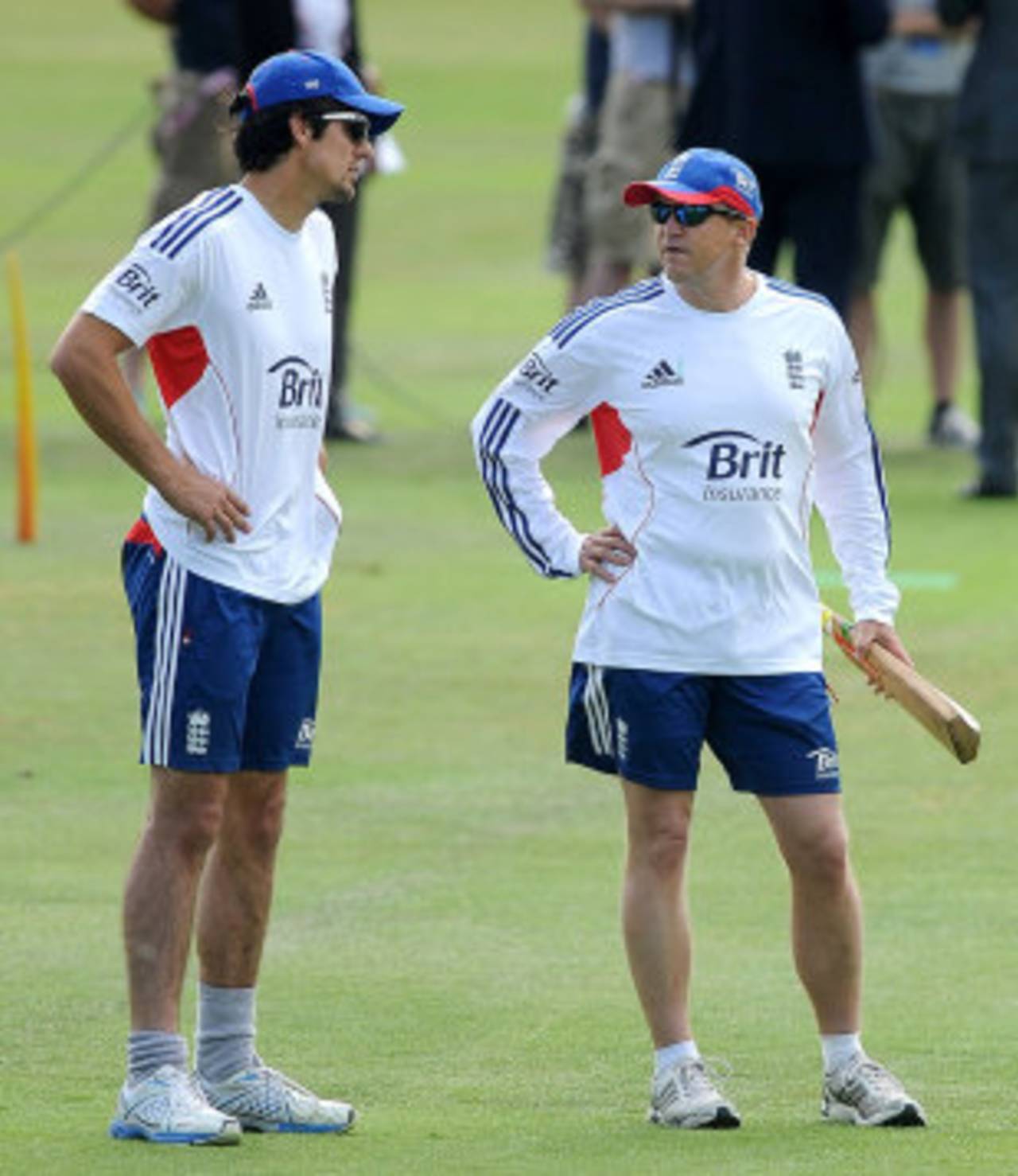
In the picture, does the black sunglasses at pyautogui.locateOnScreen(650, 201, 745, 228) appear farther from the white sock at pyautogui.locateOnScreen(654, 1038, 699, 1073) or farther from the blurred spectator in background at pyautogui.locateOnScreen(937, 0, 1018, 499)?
the blurred spectator in background at pyautogui.locateOnScreen(937, 0, 1018, 499)

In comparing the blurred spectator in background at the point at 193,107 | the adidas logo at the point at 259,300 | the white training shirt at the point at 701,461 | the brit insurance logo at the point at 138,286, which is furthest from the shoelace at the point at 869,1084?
the blurred spectator in background at the point at 193,107

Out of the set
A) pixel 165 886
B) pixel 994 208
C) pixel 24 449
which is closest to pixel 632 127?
pixel 994 208

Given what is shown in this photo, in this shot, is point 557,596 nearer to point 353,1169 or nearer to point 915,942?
point 915,942

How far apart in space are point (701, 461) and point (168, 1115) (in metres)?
1.69

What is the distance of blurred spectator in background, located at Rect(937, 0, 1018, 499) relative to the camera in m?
16.3

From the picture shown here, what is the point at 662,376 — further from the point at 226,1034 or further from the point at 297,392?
the point at 226,1034

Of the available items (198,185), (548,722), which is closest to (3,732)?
(548,722)

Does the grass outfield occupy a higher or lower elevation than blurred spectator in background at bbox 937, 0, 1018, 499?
lower

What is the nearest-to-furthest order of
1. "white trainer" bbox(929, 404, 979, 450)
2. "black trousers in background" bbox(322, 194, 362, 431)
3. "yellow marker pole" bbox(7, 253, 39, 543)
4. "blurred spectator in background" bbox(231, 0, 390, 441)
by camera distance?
"yellow marker pole" bbox(7, 253, 39, 543), "blurred spectator in background" bbox(231, 0, 390, 441), "black trousers in background" bbox(322, 194, 362, 431), "white trainer" bbox(929, 404, 979, 450)

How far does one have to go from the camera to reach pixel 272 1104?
767 cm

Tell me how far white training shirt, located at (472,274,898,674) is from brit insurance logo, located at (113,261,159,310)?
91 cm

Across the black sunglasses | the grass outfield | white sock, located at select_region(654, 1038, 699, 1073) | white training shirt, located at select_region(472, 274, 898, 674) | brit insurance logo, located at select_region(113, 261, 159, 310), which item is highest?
the black sunglasses

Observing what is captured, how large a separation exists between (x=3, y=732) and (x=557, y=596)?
123 inches

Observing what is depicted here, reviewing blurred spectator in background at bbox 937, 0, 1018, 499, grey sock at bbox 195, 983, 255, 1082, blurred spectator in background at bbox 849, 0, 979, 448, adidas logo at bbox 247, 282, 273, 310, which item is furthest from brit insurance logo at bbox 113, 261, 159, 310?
blurred spectator in background at bbox 849, 0, 979, 448
